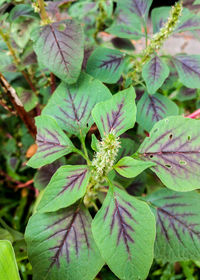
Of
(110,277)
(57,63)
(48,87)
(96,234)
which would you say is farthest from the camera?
(48,87)

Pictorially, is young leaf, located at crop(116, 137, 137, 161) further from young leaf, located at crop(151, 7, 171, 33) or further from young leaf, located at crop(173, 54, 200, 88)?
young leaf, located at crop(151, 7, 171, 33)

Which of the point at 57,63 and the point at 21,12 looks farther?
the point at 21,12

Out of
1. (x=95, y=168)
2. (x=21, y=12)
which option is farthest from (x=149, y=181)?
(x=21, y=12)

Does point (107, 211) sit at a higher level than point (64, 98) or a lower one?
lower

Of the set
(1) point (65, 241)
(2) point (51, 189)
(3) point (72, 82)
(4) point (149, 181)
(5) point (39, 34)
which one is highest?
(5) point (39, 34)

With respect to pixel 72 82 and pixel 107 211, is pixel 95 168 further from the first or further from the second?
pixel 72 82

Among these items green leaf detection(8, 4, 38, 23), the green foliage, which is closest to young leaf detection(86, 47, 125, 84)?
the green foliage

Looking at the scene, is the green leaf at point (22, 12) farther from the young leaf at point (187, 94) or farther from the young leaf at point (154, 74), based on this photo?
the young leaf at point (187, 94)

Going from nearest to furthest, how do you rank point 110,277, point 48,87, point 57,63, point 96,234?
1. point 96,234
2. point 57,63
3. point 110,277
4. point 48,87
